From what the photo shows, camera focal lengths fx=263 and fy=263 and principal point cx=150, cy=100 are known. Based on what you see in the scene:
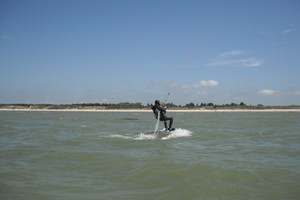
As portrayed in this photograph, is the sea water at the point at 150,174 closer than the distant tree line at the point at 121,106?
Yes

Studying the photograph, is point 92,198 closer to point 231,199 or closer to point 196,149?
point 231,199

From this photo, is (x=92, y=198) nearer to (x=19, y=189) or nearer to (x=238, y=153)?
(x=19, y=189)

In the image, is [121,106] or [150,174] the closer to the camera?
[150,174]

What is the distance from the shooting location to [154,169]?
831 cm

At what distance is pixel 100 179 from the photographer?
7.30 m

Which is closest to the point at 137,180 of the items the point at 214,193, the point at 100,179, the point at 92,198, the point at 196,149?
the point at 100,179

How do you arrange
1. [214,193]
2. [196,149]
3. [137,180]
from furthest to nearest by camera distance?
[196,149] < [137,180] < [214,193]

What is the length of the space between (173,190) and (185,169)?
1.95m

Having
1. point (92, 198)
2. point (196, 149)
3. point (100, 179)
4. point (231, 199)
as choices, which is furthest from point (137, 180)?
point (196, 149)

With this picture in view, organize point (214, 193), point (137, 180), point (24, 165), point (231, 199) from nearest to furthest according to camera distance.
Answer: point (231, 199) < point (214, 193) < point (137, 180) < point (24, 165)

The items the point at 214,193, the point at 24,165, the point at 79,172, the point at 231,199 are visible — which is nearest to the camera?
the point at 231,199

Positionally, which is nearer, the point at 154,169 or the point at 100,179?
the point at 100,179

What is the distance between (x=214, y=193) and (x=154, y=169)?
260 cm

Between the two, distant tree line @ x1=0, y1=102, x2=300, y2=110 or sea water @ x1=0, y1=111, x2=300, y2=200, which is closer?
sea water @ x1=0, y1=111, x2=300, y2=200
